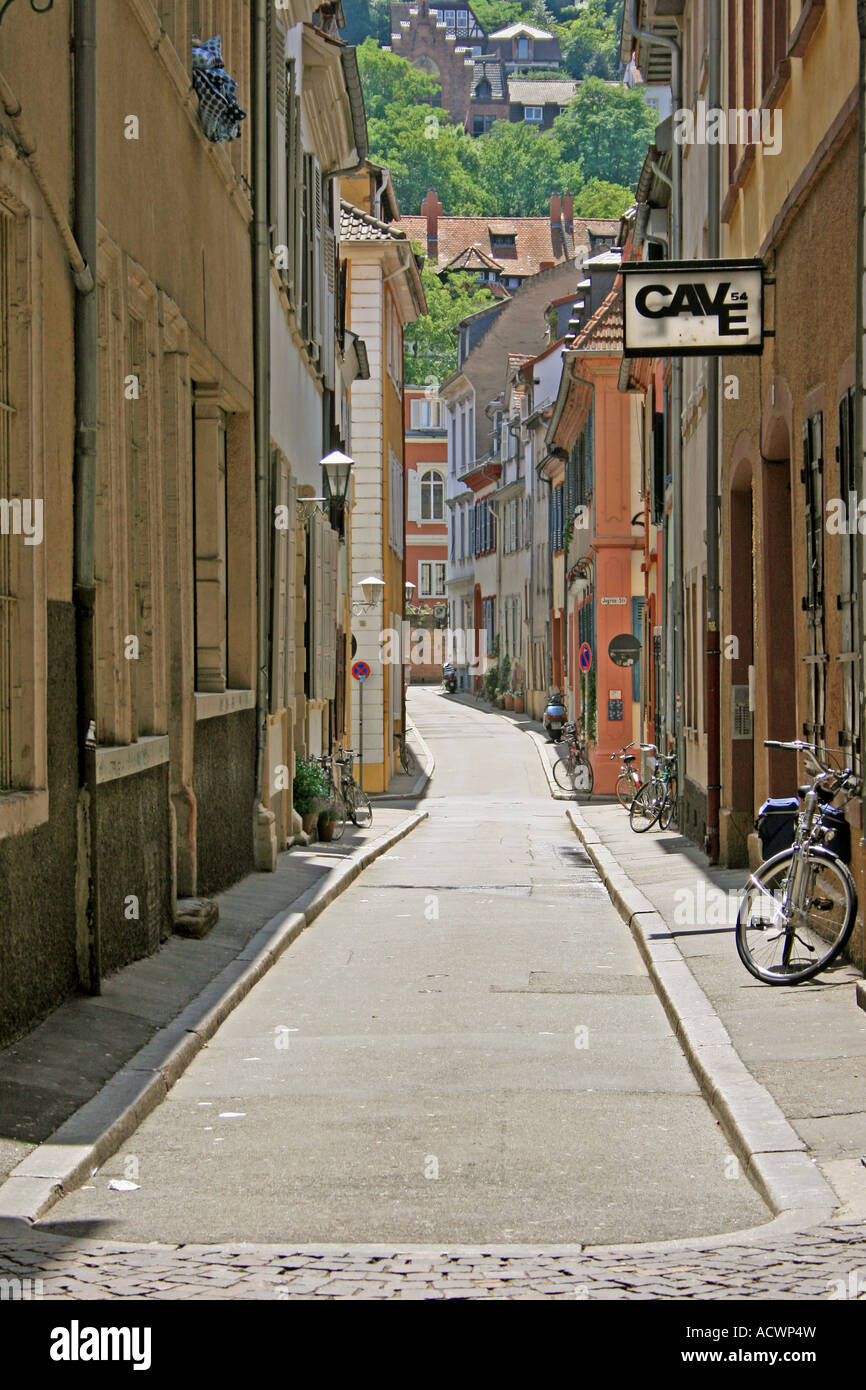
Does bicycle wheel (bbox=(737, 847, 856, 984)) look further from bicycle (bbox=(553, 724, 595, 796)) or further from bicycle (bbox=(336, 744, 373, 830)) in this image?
bicycle (bbox=(553, 724, 595, 796))

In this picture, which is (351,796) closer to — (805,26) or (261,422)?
(261,422)

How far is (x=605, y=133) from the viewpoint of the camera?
445ft

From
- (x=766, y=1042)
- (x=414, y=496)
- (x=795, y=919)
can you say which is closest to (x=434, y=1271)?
(x=766, y=1042)

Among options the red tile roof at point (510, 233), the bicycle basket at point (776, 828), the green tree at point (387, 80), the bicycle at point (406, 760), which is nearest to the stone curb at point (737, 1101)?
the bicycle basket at point (776, 828)

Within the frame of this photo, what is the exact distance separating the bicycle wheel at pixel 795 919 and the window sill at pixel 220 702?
4.41 meters

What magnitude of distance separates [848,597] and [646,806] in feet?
51.0

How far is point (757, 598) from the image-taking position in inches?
582

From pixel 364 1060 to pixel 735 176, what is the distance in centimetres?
930

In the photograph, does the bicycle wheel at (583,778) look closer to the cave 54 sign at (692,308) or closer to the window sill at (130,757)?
the cave 54 sign at (692,308)

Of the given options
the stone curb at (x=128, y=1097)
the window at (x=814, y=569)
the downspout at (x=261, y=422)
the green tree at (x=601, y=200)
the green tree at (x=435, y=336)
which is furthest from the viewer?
the green tree at (x=601, y=200)

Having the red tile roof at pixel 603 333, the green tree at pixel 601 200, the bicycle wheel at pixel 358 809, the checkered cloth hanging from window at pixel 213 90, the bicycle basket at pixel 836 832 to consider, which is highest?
the green tree at pixel 601 200

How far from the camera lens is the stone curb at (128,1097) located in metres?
6.09

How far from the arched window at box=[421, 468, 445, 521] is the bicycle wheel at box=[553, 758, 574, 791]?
4553cm

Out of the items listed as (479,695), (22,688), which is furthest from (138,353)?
(479,695)
